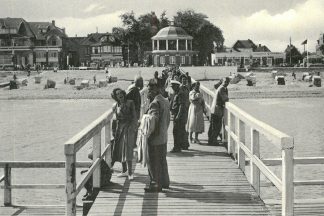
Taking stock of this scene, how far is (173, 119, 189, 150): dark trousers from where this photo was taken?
11.3 metres

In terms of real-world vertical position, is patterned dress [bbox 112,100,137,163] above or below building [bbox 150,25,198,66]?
below

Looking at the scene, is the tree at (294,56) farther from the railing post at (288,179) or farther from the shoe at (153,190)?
the railing post at (288,179)

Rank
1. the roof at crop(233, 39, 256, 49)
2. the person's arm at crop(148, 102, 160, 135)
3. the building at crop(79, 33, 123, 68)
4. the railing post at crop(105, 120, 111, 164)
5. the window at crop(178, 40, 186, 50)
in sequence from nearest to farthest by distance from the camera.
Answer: the person's arm at crop(148, 102, 160, 135) → the railing post at crop(105, 120, 111, 164) → the window at crop(178, 40, 186, 50) → the building at crop(79, 33, 123, 68) → the roof at crop(233, 39, 256, 49)

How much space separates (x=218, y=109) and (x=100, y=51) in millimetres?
107375

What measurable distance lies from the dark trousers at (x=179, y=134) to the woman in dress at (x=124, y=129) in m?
2.67

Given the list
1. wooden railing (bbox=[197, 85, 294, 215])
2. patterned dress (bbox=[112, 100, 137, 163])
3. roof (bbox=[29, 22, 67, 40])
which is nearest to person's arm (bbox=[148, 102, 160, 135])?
patterned dress (bbox=[112, 100, 137, 163])

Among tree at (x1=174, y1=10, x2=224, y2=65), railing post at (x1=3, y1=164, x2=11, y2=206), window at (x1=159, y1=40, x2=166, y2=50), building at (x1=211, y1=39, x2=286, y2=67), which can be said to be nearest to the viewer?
railing post at (x1=3, y1=164, x2=11, y2=206)

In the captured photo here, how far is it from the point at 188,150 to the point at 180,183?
3.17 meters

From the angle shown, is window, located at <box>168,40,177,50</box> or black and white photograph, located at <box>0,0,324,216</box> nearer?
black and white photograph, located at <box>0,0,324,216</box>

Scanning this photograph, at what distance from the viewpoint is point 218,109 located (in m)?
11.9

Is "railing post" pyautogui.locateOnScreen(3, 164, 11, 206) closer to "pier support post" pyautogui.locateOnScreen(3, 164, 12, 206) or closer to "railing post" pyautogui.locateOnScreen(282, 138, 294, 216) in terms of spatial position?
"pier support post" pyautogui.locateOnScreen(3, 164, 12, 206)

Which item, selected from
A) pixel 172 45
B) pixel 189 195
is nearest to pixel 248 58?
pixel 172 45

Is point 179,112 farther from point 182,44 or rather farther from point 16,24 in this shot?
point 16,24

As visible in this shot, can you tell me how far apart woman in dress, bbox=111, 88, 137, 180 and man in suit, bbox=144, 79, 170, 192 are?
2.38 ft
